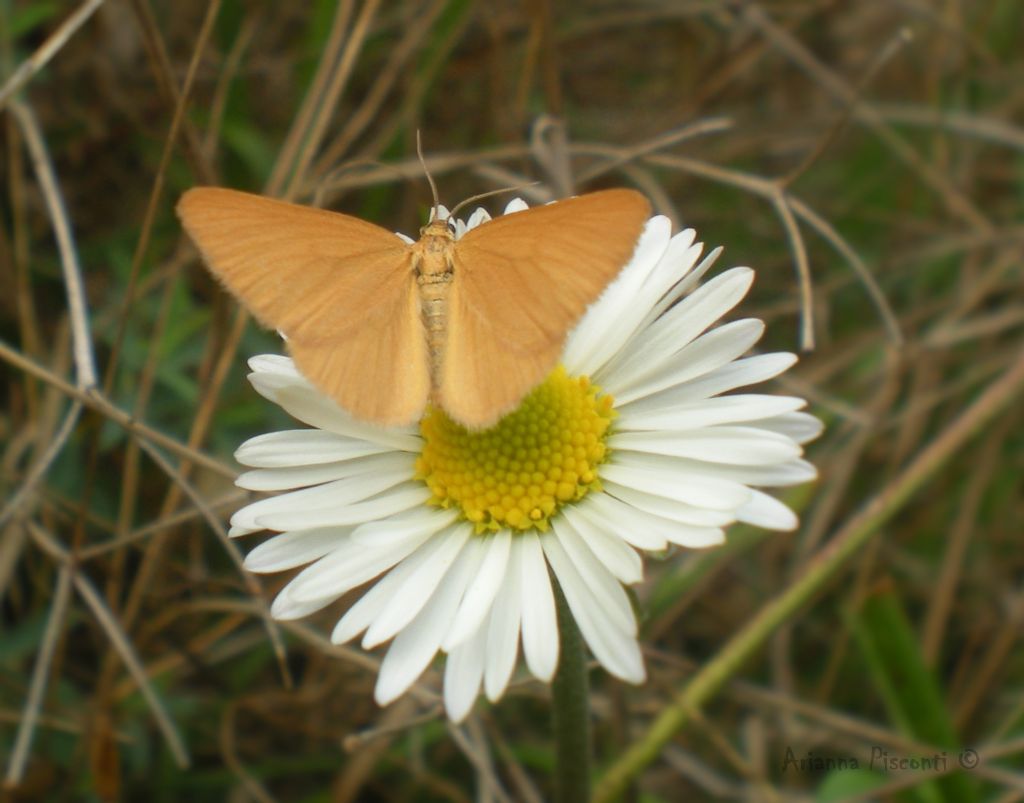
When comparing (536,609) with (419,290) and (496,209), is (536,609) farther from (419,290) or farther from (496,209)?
(496,209)

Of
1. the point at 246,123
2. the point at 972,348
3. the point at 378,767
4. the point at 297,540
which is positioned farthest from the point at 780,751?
the point at 246,123

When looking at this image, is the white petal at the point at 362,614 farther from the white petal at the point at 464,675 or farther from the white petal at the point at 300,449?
the white petal at the point at 300,449

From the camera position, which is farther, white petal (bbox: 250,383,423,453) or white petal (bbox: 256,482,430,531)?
white petal (bbox: 250,383,423,453)

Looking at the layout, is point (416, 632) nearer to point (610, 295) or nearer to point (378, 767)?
point (610, 295)

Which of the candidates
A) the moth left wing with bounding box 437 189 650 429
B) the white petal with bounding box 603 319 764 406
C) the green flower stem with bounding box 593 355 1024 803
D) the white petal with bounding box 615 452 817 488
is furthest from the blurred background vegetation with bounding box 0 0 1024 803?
the moth left wing with bounding box 437 189 650 429

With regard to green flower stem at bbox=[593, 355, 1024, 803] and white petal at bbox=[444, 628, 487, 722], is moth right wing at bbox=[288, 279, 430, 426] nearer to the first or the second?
white petal at bbox=[444, 628, 487, 722]

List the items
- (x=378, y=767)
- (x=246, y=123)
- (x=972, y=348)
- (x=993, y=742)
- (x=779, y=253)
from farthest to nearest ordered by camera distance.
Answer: (x=779, y=253), (x=972, y=348), (x=246, y=123), (x=378, y=767), (x=993, y=742)

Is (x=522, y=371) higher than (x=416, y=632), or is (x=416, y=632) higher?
(x=522, y=371)
